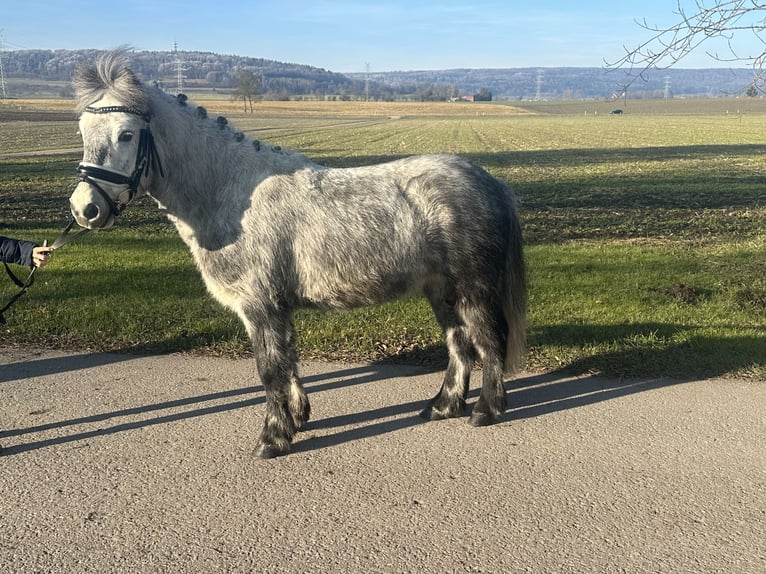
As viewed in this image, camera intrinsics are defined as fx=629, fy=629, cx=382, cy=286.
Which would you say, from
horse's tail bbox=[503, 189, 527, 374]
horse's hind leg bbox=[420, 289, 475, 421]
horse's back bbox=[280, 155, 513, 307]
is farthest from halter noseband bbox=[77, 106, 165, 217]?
horse's tail bbox=[503, 189, 527, 374]

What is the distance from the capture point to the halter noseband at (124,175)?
3766mm

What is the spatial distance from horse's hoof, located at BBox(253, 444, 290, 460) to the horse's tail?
5.90 feet

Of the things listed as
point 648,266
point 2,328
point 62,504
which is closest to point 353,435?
point 62,504

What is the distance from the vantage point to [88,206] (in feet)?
12.2

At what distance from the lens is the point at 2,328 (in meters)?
6.66

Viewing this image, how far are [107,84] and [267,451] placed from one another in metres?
2.55

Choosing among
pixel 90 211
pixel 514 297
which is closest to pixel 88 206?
pixel 90 211

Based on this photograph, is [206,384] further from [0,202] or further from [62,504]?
Answer: [0,202]

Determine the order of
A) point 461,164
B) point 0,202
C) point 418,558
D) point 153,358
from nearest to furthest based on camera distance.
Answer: point 418,558
point 461,164
point 153,358
point 0,202

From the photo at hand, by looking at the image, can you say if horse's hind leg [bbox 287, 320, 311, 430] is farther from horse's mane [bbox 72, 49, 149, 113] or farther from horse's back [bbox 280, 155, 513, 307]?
horse's mane [bbox 72, 49, 149, 113]

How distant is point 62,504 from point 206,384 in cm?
184

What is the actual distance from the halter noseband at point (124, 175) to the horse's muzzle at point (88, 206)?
34 mm

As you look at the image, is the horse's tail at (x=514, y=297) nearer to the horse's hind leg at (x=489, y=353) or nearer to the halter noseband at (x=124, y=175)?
the horse's hind leg at (x=489, y=353)

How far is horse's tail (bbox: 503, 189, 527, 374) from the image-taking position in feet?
15.2
